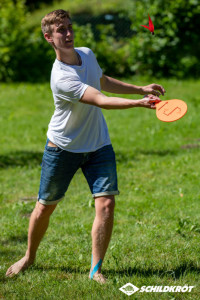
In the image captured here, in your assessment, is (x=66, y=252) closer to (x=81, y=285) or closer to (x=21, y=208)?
(x=81, y=285)

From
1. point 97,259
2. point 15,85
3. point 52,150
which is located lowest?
point 15,85

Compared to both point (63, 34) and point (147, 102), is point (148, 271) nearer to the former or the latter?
point (147, 102)

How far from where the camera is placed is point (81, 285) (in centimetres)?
352

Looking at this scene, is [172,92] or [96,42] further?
[96,42]

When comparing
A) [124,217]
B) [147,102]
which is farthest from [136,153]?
[147,102]

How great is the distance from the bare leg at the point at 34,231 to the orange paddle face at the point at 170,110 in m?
1.16

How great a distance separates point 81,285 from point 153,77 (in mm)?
10223

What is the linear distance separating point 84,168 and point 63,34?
0.94m

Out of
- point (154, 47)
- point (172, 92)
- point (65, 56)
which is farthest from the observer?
point (154, 47)

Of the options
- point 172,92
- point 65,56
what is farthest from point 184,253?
point 172,92

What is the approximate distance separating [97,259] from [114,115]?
22.2ft

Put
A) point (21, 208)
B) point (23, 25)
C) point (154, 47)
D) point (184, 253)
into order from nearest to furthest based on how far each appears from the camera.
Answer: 1. point (184, 253)
2. point (21, 208)
3. point (154, 47)
4. point (23, 25)

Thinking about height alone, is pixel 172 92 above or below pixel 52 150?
below

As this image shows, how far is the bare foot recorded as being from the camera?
387 centimetres
